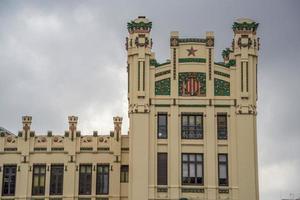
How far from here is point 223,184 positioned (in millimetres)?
51562

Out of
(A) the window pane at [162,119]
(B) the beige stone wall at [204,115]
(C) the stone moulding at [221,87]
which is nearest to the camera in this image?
(B) the beige stone wall at [204,115]

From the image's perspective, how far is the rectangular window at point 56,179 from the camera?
5628 cm

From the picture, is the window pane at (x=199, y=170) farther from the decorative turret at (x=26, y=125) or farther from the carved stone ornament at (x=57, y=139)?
the decorative turret at (x=26, y=125)

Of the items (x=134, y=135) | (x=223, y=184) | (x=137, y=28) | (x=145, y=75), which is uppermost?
(x=137, y=28)

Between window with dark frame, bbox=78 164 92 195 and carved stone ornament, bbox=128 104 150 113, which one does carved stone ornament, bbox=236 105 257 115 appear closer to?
carved stone ornament, bbox=128 104 150 113

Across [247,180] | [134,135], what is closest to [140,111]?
[134,135]

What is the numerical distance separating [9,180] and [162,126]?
Answer: 14542mm

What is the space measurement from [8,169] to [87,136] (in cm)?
738

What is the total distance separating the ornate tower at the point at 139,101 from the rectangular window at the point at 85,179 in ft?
19.9

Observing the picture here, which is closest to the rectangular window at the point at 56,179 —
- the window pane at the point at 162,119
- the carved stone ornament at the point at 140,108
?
the carved stone ornament at the point at 140,108

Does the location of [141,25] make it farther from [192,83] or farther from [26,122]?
[26,122]

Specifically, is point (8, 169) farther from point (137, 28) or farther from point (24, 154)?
point (137, 28)

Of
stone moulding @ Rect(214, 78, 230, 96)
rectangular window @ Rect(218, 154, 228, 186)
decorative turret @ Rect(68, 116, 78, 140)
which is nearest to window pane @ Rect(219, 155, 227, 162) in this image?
rectangular window @ Rect(218, 154, 228, 186)

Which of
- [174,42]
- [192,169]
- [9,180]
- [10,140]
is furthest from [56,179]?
[174,42]
